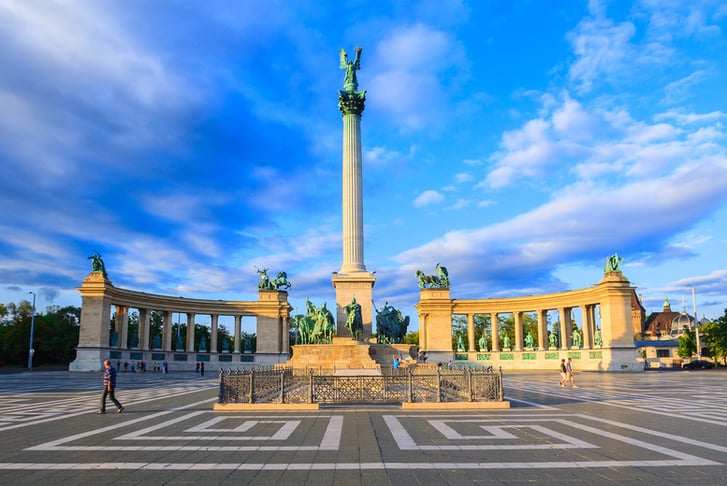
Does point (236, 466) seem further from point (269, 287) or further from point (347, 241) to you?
point (269, 287)

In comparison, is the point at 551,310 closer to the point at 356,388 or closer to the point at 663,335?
the point at 356,388

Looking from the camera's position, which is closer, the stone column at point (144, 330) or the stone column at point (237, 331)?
the stone column at point (144, 330)

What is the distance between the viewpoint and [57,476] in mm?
8781

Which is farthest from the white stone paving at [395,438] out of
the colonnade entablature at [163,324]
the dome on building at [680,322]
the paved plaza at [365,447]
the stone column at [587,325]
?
the dome on building at [680,322]

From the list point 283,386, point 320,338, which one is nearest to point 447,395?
point 283,386

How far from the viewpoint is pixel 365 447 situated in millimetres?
11242

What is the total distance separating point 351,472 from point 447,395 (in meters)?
13.8

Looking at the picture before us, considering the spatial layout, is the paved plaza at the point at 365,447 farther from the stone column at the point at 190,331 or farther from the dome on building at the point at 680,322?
the dome on building at the point at 680,322

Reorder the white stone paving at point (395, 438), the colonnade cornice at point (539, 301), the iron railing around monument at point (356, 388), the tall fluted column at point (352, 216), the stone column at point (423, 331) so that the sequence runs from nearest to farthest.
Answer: the white stone paving at point (395, 438), the iron railing around monument at point (356, 388), the tall fluted column at point (352, 216), the colonnade cornice at point (539, 301), the stone column at point (423, 331)

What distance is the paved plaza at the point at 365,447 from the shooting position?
8.72m

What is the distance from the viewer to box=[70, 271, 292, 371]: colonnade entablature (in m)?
63.3

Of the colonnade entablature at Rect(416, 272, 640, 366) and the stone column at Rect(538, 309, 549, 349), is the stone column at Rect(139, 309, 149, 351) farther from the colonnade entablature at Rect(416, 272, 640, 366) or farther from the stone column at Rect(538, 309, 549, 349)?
the stone column at Rect(538, 309, 549, 349)

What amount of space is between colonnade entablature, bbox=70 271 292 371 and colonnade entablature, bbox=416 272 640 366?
23811mm

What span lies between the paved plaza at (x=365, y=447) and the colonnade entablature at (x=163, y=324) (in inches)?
1907
